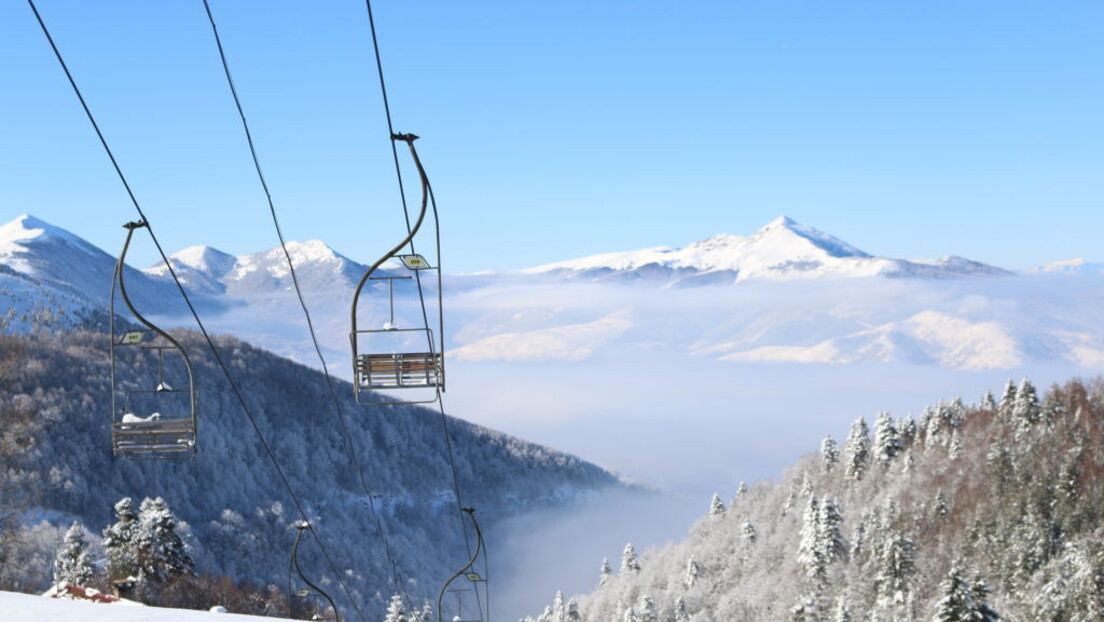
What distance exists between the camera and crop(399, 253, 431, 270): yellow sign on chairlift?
1540cm

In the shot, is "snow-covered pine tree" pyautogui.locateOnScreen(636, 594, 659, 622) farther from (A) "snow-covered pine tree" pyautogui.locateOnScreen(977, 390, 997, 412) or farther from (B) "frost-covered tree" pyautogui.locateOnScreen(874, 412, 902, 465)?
(A) "snow-covered pine tree" pyautogui.locateOnScreen(977, 390, 997, 412)

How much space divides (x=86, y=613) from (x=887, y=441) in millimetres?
146080

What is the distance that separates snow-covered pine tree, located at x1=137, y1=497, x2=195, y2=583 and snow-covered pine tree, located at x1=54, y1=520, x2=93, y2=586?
4.39 meters

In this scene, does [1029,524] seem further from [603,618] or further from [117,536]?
[117,536]

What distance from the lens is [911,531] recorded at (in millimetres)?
128875

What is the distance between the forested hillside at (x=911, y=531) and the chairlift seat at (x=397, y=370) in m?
65.3

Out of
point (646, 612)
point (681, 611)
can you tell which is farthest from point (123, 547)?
point (681, 611)

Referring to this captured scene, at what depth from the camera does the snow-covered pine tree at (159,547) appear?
6700 cm

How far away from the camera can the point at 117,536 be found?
68875 millimetres

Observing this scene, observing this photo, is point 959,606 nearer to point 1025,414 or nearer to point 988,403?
point 1025,414

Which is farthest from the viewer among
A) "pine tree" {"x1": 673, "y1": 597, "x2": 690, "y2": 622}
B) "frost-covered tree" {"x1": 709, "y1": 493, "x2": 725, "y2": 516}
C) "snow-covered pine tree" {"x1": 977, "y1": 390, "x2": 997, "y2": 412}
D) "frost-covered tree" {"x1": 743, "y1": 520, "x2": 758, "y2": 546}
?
"frost-covered tree" {"x1": 709, "y1": 493, "x2": 725, "y2": 516}

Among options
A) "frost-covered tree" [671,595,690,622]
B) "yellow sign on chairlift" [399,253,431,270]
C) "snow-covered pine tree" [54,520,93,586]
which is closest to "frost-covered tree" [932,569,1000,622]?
"yellow sign on chairlift" [399,253,431,270]

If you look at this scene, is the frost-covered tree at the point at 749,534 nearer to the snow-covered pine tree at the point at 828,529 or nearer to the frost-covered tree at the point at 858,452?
the frost-covered tree at the point at 858,452

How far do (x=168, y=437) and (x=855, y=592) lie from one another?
9567 cm
